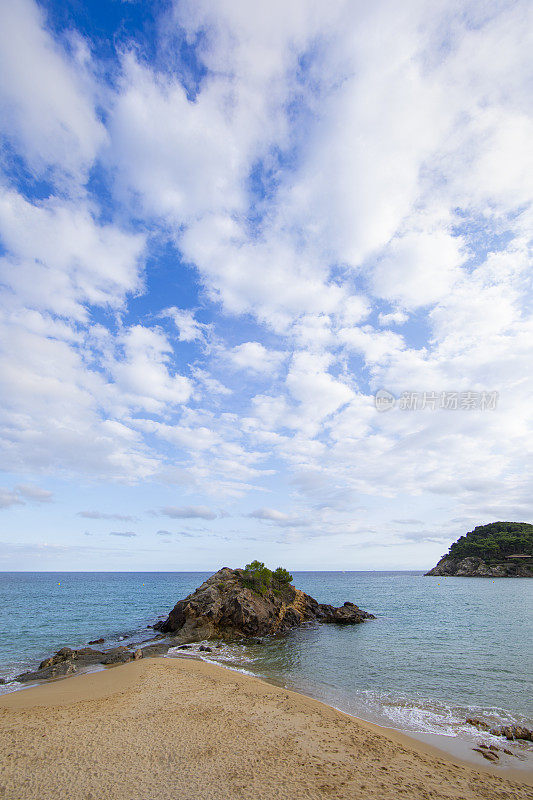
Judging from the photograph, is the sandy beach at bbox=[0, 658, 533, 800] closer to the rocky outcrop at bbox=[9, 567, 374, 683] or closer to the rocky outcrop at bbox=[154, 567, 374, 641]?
the rocky outcrop at bbox=[9, 567, 374, 683]

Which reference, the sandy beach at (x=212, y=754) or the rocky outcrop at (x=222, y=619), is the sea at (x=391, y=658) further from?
the sandy beach at (x=212, y=754)

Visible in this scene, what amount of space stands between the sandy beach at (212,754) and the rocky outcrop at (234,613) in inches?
947

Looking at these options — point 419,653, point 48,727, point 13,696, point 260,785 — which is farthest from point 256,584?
point 260,785

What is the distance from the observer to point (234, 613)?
4444 centimetres

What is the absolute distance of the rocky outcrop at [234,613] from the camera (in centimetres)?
4366

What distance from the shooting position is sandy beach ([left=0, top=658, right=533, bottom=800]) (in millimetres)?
11992

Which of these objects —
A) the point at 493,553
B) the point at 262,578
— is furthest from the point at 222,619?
the point at 493,553

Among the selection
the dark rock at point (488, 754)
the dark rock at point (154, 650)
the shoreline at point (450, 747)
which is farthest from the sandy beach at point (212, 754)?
the dark rock at point (154, 650)

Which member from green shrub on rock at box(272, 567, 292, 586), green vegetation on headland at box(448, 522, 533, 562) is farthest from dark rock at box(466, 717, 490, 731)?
green vegetation on headland at box(448, 522, 533, 562)

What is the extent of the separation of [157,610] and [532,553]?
5392 inches

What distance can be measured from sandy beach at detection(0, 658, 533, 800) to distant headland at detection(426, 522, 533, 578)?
152 m

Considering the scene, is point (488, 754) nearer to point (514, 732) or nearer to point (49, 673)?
point (514, 732)

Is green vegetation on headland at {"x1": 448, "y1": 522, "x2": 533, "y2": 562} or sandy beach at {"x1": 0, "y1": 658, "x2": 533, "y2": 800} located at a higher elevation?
green vegetation on headland at {"x1": 448, "y1": 522, "x2": 533, "y2": 562}

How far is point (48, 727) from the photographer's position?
16.3m
